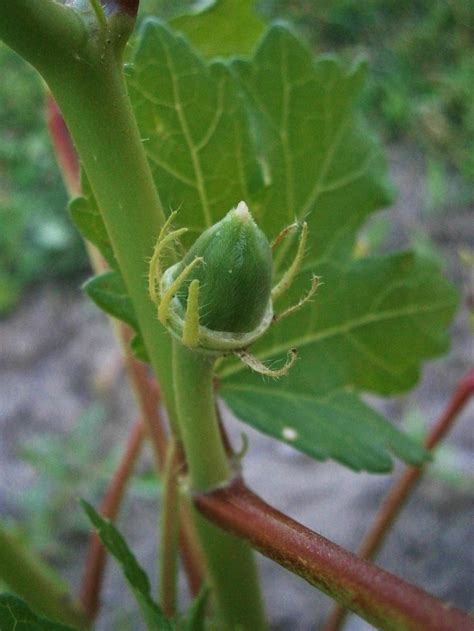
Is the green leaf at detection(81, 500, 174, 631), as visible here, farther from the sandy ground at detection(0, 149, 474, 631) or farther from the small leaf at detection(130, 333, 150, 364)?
the sandy ground at detection(0, 149, 474, 631)

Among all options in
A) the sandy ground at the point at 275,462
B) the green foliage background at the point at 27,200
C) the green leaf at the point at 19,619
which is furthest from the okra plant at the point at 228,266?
the green foliage background at the point at 27,200

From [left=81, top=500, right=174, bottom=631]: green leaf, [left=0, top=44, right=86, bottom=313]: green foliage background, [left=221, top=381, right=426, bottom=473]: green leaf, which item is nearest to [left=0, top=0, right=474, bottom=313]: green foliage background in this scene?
[left=0, top=44, right=86, bottom=313]: green foliage background

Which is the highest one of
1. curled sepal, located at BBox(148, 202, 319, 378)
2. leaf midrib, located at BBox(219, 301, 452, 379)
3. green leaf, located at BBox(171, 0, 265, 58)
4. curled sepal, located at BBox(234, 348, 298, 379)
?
green leaf, located at BBox(171, 0, 265, 58)

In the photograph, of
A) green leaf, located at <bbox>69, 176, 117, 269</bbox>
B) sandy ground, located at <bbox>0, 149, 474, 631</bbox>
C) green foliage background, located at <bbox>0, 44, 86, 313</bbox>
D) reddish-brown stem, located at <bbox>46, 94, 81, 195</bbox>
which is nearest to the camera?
green leaf, located at <bbox>69, 176, 117, 269</bbox>

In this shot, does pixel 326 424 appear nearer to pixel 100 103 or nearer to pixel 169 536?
pixel 169 536

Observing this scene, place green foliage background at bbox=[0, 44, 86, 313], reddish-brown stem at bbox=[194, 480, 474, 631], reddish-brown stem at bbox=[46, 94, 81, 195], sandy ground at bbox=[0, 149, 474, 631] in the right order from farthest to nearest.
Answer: green foliage background at bbox=[0, 44, 86, 313] < sandy ground at bbox=[0, 149, 474, 631] < reddish-brown stem at bbox=[46, 94, 81, 195] < reddish-brown stem at bbox=[194, 480, 474, 631]

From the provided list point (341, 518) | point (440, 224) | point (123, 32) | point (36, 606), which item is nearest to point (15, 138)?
point (440, 224)

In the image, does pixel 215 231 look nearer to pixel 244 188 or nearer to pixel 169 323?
pixel 169 323

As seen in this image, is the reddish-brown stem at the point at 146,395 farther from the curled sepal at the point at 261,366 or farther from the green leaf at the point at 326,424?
the curled sepal at the point at 261,366
